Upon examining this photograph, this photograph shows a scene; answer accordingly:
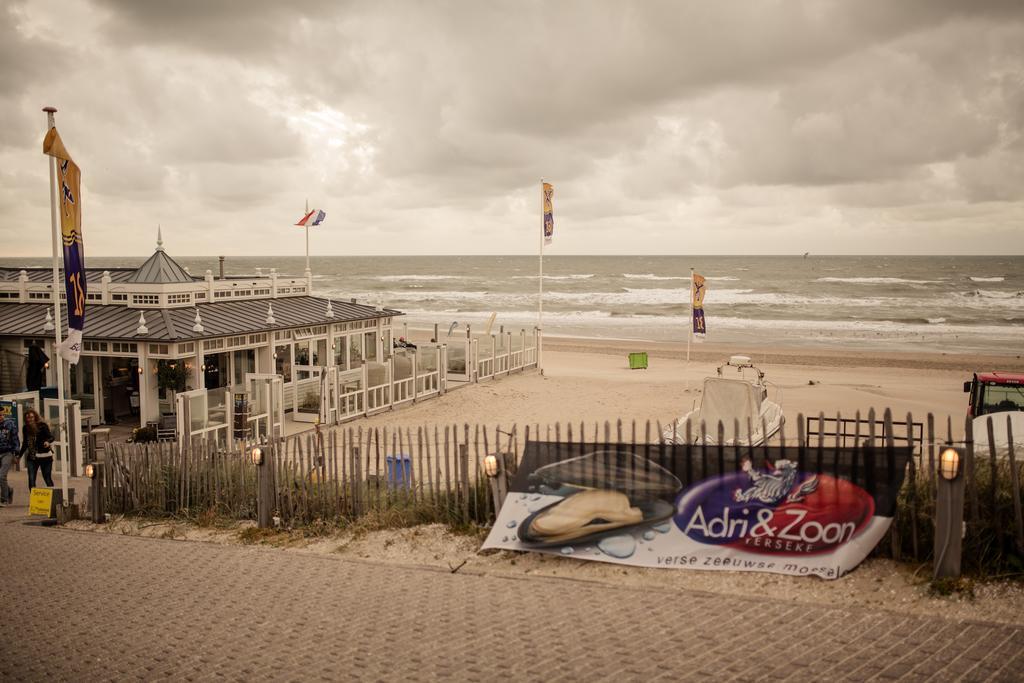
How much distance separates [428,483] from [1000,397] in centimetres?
1140

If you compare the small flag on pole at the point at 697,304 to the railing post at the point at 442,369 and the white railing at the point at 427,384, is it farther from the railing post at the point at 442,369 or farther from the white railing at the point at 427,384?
the white railing at the point at 427,384

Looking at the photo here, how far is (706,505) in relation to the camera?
718 centimetres

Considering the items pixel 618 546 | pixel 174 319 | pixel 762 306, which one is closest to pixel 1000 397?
pixel 618 546

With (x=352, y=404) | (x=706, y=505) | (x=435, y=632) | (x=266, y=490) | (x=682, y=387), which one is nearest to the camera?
(x=435, y=632)

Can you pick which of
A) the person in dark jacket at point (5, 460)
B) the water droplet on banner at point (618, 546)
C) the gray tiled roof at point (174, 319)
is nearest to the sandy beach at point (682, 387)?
the gray tiled roof at point (174, 319)

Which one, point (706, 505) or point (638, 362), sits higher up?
point (706, 505)

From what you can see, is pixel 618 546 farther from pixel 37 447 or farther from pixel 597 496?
pixel 37 447

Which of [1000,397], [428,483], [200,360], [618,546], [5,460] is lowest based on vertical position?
[5,460]

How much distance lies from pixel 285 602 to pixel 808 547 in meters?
4.70

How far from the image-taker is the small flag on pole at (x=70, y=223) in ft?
34.0

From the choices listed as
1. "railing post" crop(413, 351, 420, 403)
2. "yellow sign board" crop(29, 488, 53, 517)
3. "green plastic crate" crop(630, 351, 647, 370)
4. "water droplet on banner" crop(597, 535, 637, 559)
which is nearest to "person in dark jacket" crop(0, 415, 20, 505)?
"yellow sign board" crop(29, 488, 53, 517)

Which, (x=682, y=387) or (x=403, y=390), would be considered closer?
(x=403, y=390)

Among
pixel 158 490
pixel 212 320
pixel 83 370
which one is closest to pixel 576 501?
pixel 158 490

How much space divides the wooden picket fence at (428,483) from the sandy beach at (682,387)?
22.9 ft
